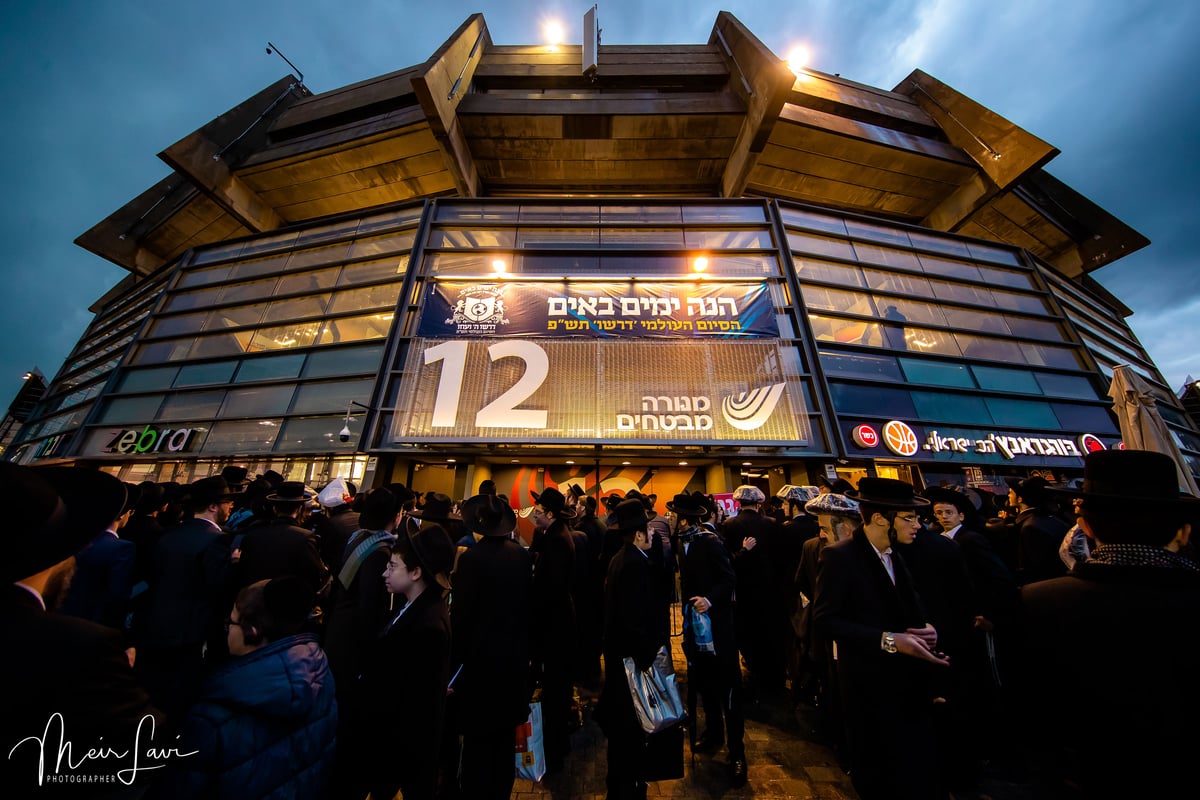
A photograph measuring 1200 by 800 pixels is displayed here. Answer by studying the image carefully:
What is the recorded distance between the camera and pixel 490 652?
2.68 metres

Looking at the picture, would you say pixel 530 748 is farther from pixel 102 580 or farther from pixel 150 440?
pixel 150 440

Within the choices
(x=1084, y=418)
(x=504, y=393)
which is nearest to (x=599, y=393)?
(x=504, y=393)

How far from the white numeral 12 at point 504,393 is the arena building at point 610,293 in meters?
0.07

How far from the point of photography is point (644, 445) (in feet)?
29.8

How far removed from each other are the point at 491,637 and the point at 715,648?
1.97 metres

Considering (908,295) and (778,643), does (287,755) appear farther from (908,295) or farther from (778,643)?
(908,295)

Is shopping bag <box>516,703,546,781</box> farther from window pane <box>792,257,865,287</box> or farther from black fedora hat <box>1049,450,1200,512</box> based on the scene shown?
window pane <box>792,257,865,287</box>

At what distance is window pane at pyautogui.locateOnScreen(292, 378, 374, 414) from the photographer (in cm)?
1094

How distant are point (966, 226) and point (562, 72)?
63.4 ft

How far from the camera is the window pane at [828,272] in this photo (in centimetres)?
1235

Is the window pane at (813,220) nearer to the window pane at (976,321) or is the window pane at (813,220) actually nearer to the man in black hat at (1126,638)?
the window pane at (976,321)

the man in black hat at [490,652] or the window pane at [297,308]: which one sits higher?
the window pane at [297,308]

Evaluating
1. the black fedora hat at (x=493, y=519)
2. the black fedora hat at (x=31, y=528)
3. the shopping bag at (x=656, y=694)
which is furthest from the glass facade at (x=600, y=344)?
the black fedora hat at (x=31, y=528)

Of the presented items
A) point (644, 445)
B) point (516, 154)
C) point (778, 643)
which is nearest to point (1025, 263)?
point (644, 445)
